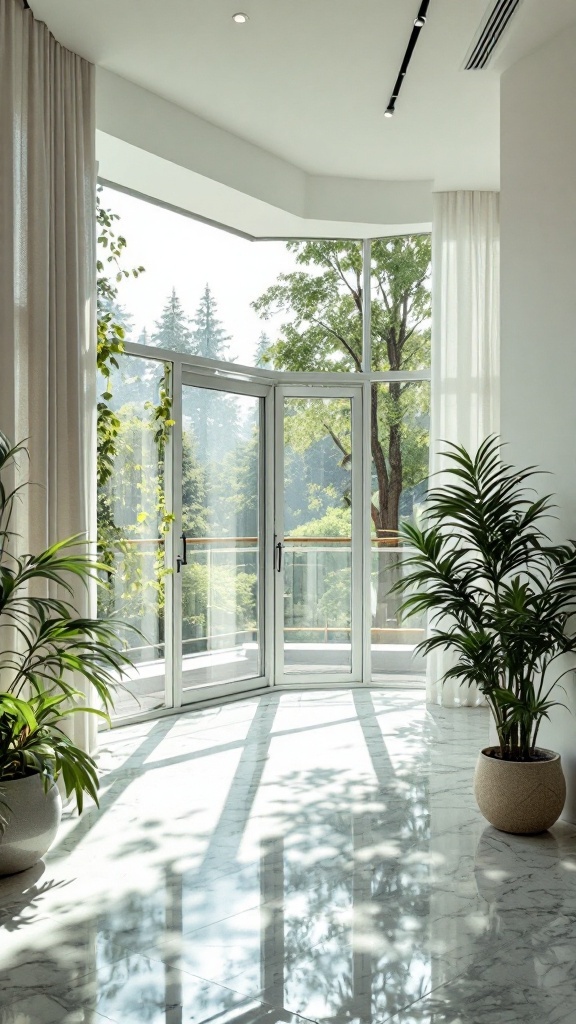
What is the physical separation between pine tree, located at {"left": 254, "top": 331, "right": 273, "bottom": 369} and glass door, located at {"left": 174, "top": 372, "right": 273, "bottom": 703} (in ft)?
0.67

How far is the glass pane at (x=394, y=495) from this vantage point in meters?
6.63

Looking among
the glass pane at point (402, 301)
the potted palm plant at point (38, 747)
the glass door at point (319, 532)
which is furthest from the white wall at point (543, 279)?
the glass door at point (319, 532)

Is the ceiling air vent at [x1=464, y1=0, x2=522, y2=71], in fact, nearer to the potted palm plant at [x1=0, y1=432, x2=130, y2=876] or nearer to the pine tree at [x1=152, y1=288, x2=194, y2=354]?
the pine tree at [x1=152, y1=288, x2=194, y2=354]

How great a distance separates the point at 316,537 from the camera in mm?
6613

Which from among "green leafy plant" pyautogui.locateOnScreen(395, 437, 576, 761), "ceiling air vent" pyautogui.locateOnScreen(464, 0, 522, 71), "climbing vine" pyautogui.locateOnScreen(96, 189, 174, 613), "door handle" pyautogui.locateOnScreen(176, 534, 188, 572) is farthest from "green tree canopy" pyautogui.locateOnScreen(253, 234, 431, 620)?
"green leafy plant" pyautogui.locateOnScreen(395, 437, 576, 761)

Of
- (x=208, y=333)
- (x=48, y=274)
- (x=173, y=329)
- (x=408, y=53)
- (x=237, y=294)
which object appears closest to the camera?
(x=48, y=274)

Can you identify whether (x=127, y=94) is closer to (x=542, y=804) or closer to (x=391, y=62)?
(x=391, y=62)

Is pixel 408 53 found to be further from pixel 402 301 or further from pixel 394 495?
pixel 394 495

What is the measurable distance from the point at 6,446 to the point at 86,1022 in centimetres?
184

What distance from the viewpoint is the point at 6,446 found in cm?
314

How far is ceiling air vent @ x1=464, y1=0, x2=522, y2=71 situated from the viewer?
12.3ft

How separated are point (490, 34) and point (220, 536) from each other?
3.49 metres

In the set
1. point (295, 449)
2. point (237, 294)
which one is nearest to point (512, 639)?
point (295, 449)

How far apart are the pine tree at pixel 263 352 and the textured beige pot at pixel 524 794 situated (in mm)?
3677
